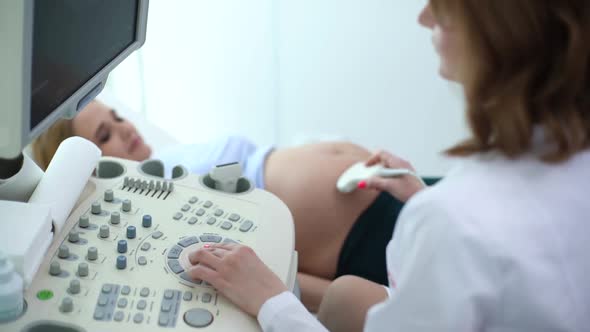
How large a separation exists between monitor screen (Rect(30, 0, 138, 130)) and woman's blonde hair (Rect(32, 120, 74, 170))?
768mm

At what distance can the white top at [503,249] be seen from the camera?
→ 604 millimetres

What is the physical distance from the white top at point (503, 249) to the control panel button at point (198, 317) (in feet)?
0.92

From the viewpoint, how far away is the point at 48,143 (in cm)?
171

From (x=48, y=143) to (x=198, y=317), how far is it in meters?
1.04

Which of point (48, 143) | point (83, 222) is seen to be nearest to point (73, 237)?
point (83, 222)

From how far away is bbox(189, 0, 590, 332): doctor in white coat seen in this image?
0.59 metres

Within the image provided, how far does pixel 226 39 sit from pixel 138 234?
1.32m

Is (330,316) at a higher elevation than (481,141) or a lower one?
lower

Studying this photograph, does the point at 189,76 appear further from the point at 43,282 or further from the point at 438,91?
the point at 43,282

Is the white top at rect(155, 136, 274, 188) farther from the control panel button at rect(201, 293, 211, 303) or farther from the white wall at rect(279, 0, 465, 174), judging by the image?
the control panel button at rect(201, 293, 211, 303)

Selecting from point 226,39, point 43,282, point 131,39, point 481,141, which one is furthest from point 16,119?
point 226,39

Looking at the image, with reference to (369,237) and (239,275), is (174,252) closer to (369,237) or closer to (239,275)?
(239,275)

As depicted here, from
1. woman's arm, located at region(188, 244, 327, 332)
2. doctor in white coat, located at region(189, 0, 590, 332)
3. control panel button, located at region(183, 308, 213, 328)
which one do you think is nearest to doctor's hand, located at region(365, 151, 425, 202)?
woman's arm, located at region(188, 244, 327, 332)

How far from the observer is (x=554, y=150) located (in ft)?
2.03
